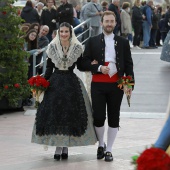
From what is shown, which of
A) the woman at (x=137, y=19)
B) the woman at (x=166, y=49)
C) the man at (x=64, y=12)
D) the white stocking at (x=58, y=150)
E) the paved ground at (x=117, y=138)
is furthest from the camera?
the woman at (x=137, y=19)

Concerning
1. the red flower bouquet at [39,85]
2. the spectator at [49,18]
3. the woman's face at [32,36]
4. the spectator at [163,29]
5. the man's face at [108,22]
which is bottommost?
the spectator at [163,29]

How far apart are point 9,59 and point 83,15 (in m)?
9.15

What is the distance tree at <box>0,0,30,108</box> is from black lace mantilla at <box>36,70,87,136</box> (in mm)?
4391

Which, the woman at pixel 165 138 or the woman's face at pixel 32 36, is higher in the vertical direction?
the woman at pixel 165 138

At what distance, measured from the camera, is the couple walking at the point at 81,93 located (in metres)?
8.49

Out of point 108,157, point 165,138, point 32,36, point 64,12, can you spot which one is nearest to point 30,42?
point 32,36

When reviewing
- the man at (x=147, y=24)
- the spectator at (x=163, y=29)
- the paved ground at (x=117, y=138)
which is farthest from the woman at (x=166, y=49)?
the spectator at (x=163, y=29)

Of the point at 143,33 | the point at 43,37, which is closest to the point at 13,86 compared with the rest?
the point at 43,37

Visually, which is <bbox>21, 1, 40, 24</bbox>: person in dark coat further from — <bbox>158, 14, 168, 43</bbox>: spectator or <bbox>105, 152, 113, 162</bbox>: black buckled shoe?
<bbox>105, 152, 113, 162</bbox>: black buckled shoe

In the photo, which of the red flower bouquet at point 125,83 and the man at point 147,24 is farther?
the man at point 147,24

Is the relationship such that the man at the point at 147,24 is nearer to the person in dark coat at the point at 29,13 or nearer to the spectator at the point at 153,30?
the spectator at the point at 153,30

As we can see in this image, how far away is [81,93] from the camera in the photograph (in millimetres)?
8617

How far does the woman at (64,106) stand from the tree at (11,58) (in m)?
4.32

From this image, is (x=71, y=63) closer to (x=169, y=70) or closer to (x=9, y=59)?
(x=9, y=59)
